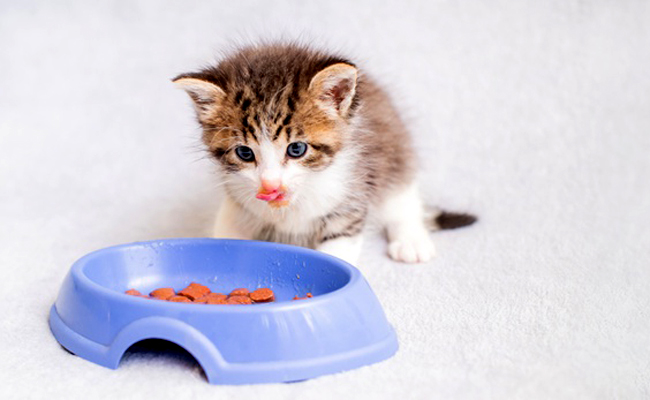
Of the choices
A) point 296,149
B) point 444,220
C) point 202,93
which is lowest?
point 444,220

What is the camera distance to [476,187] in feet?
10.8

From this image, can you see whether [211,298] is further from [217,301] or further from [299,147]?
[299,147]

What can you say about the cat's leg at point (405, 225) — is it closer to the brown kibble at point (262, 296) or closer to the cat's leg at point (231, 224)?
the cat's leg at point (231, 224)

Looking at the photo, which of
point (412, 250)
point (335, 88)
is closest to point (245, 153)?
point (335, 88)

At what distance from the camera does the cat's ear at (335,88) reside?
2035mm

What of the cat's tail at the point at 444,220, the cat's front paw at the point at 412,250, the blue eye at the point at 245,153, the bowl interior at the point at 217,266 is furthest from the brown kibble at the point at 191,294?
the cat's tail at the point at 444,220

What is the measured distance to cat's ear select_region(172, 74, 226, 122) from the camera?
2.07 m

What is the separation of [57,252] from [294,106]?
1.06 metres

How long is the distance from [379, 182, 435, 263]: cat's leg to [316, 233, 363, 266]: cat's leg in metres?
0.24

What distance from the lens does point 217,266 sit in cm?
222

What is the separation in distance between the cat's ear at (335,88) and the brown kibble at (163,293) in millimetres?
636

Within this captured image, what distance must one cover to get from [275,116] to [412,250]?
78 centimetres

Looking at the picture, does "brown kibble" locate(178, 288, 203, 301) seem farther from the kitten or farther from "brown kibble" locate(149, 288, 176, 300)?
the kitten

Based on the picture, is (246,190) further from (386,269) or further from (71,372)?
(71,372)
